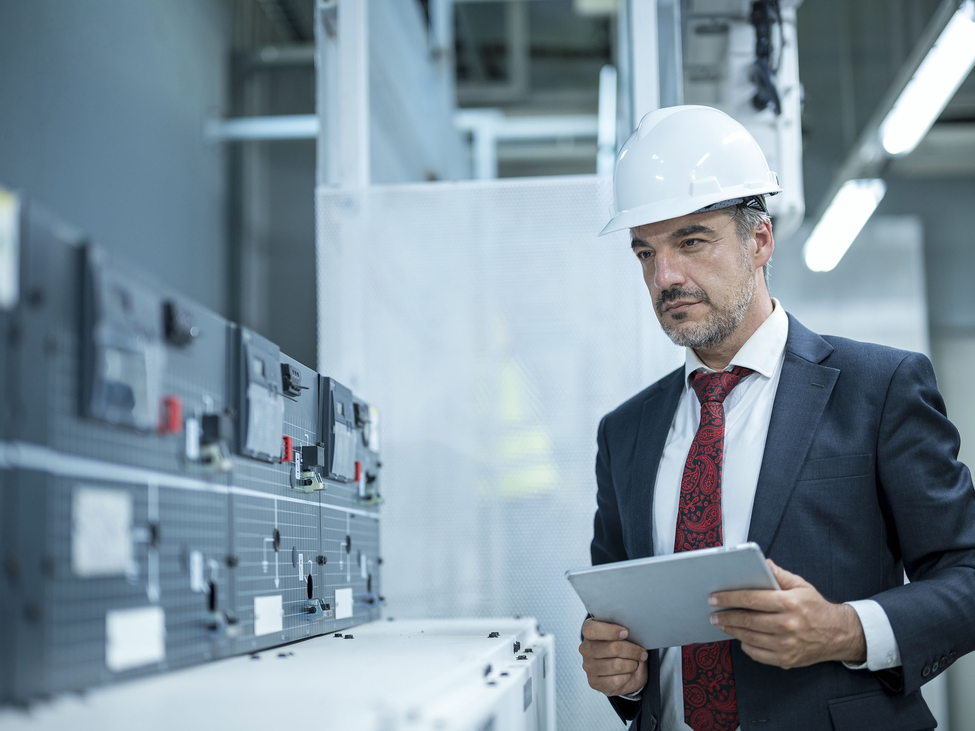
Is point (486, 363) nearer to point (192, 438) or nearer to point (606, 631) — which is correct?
point (606, 631)

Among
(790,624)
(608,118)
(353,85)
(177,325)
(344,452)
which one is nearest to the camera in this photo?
(177,325)

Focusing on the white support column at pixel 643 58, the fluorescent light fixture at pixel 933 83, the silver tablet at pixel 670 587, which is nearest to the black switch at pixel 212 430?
the silver tablet at pixel 670 587

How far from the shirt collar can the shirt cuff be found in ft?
1.47

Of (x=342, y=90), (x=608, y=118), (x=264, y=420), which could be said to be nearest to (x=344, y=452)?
(x=264, y=420)

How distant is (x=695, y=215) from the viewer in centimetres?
166

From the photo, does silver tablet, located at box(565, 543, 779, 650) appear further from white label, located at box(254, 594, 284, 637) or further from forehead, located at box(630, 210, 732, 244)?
forehead, located at box(630, 210, 732, 244)

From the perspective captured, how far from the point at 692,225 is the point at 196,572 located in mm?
1066

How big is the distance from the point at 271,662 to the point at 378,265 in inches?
57.6

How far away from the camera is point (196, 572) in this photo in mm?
1139

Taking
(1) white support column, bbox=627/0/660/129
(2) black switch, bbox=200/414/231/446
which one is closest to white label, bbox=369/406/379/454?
(2) black switch, bbox=200/414/231/446

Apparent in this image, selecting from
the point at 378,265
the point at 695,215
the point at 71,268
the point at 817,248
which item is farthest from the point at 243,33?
the point at 71,268

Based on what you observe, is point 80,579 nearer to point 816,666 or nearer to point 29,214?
point 29,214

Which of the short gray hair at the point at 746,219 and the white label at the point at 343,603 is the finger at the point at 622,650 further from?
the short gray hair at the point at 746,219

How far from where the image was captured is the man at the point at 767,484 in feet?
4.36
